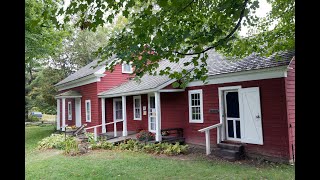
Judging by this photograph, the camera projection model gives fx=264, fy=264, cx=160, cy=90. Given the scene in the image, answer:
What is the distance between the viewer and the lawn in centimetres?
Answer: 765

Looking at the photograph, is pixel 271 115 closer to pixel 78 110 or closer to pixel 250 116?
pixel 250 116

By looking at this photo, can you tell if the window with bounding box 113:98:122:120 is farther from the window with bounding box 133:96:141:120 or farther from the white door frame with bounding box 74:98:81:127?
the white door frame with bounding box 74:98:81:127

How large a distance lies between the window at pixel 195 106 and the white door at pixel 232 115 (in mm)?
1341

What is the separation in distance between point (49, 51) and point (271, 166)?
11554mm

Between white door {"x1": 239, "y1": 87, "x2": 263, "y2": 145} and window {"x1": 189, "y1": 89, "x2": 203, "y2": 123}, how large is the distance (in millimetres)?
2225

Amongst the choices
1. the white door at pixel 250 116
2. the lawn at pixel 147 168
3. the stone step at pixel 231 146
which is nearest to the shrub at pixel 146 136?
the lawn at pixel 147 168

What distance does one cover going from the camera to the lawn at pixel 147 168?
7.65 meters

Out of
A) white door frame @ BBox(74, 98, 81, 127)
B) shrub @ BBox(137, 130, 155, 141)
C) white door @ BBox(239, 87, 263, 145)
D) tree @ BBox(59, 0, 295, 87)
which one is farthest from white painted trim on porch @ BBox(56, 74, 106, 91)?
tree @ BBox(59, 0, 295, 87)

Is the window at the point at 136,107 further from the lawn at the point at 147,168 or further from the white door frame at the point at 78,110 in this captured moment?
the white door frame at the point at 78,110

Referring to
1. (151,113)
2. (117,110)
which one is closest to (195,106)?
(151,113)

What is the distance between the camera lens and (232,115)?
10.9 m
